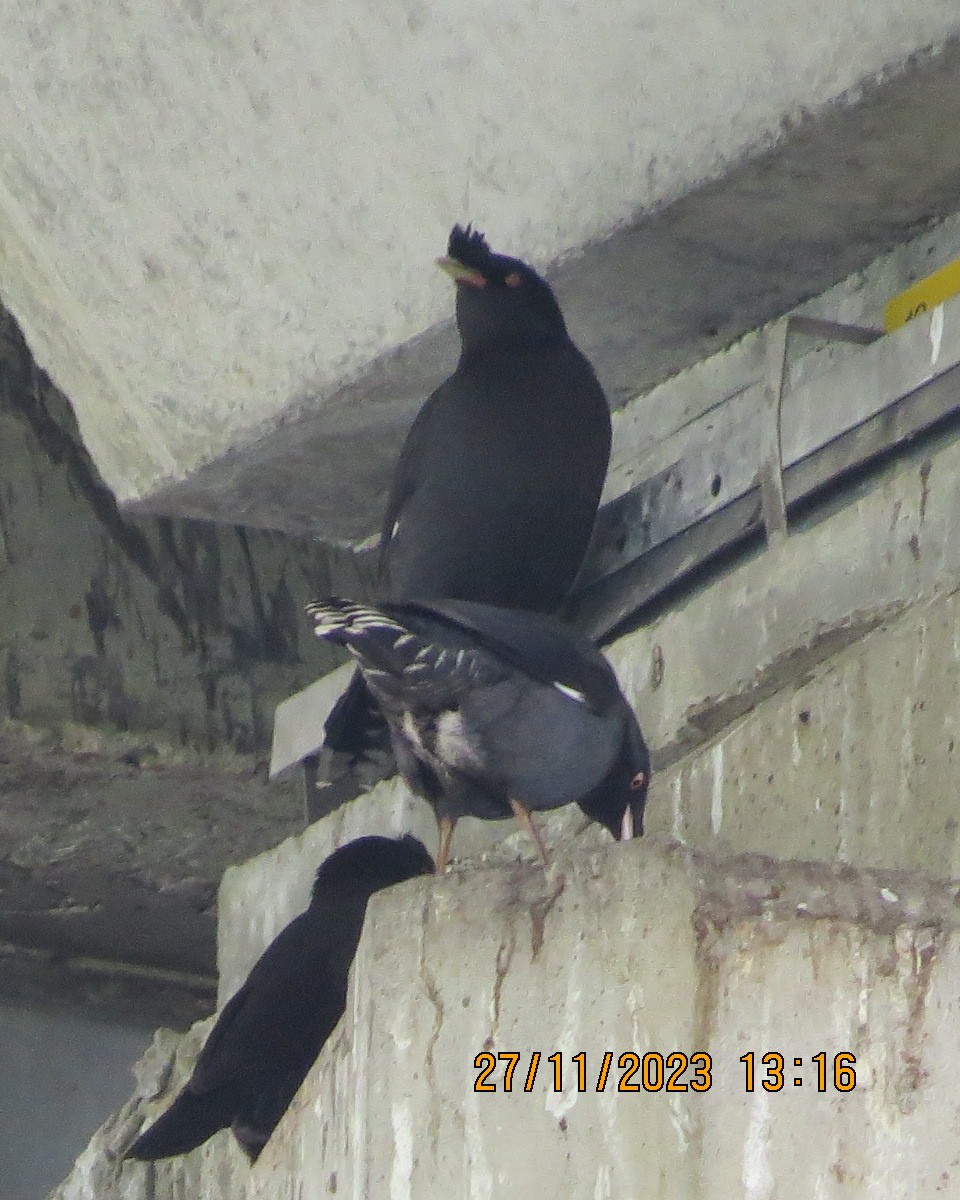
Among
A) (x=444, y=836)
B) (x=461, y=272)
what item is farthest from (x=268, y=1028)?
(x=461, y=272)

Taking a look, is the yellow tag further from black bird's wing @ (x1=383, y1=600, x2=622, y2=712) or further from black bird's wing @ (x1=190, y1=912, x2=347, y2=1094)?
black bird's wing @ (x1=190, y1=912, x2=347, y2=1094)

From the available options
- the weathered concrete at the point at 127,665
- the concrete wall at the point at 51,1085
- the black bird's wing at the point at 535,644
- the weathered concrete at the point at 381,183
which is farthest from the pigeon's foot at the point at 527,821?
the concrete wall at the point at 51,1085

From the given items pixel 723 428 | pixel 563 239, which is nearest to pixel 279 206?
pixel 563 239

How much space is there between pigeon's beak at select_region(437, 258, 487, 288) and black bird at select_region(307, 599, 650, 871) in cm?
61

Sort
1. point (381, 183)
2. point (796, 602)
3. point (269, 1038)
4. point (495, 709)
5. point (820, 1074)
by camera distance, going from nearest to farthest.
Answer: point (820, 1074), point (495, 709), point (796, 602), point (269, 1038), point (381, 183)

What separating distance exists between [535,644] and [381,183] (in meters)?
1.00

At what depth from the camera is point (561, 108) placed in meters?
3.48

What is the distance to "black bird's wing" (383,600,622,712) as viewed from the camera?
9.51ft

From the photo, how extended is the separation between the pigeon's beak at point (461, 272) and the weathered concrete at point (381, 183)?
0.09m

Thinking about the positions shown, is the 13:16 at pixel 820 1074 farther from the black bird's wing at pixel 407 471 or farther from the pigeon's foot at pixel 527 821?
the black bird's wing at pixel 407 471

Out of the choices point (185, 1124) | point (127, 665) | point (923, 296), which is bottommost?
point (185, 1124)

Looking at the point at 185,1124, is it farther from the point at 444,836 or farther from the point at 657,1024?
the point at 657,1024

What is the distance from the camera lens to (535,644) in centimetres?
304
